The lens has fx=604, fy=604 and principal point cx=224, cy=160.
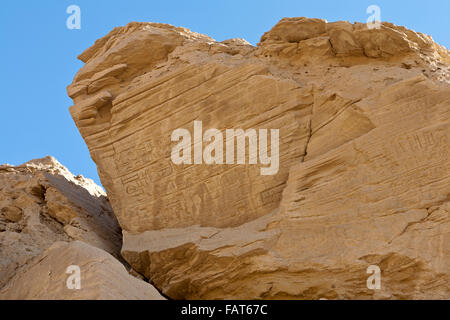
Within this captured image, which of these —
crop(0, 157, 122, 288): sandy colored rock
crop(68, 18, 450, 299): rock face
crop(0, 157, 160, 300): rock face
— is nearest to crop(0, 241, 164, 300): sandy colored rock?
crop(0, 157, 160, 300): rock face

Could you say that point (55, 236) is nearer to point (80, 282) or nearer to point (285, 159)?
A: point (80, 282)

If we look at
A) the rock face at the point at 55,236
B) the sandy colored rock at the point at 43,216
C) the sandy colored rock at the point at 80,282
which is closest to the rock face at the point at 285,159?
the sandy colored rock at the point at 43,216

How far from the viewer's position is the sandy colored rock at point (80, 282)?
8789 mm

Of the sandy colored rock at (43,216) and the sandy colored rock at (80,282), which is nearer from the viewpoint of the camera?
the sandy colored rock at (80,282)

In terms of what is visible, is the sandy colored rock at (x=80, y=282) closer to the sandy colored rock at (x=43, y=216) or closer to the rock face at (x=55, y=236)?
the rock face at (x=55, y=236)

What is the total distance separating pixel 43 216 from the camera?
1445 cm

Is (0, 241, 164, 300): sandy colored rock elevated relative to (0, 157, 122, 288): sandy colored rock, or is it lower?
lower

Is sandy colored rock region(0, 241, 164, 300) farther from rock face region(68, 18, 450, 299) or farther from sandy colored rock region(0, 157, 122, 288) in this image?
rock face region(68, 18, 450, 299)

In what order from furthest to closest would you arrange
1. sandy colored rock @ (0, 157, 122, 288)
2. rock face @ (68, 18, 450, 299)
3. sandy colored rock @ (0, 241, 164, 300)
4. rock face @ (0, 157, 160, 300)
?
sandy colored rock @ (0, 157, 122, 288), rock face @ (68, 18, 450, 299), rock face @ (0, 157, 160, 300), sandy colored rock @ (0, 241, 164, 300)

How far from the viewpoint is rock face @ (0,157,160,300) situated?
923 cm

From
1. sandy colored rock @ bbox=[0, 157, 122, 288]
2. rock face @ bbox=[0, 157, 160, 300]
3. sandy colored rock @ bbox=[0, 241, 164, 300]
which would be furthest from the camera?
sandy colored rock @ bbox=[0, 157, 122, 288]

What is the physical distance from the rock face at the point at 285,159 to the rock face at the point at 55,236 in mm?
1596
